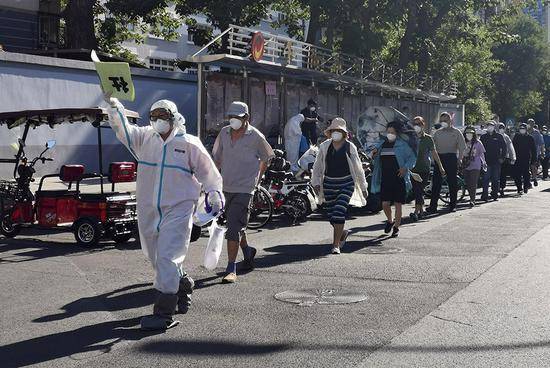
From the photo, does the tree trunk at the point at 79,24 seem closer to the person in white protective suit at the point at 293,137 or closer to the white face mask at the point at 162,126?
the person in white protective suit at the point at 293,137

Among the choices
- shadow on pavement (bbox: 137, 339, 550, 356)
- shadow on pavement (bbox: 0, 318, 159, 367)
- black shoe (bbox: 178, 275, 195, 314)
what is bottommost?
shadow on pavement (bbox: 0, 318, 159, 367)

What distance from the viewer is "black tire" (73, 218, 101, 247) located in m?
11.7

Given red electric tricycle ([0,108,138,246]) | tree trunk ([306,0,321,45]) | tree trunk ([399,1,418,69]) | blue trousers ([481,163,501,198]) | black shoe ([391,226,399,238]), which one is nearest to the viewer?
red electric tricycle ([0,108,138,246])

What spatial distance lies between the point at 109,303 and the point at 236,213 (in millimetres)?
1852

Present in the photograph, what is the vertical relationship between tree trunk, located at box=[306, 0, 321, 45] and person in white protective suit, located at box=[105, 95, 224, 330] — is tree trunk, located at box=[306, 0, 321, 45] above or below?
above

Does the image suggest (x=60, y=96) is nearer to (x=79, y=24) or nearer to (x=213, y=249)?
(x=79, y=24)

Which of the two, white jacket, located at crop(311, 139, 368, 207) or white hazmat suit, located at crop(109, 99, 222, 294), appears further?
white jacket, located at crop(311, 139, 368, 207)

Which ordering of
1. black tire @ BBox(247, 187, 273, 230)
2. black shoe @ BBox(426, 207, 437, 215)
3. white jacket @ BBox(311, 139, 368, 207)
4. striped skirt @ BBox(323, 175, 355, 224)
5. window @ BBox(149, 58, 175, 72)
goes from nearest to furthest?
striped skirt @ BBox(323, 175, 355, 224), white jacket @ BBox(311, 139, 368, 207), black tire @ BBox(247, 187, 273, 230), black shoe @ BBox(426, 207, 437, 215), window @ BBox(149, 58, 175, 72)

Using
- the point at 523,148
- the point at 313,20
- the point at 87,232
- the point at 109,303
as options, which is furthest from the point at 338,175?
the point at 313,20

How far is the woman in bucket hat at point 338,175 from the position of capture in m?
11.1

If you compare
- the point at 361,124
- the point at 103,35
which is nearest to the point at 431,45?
the point at 103,35

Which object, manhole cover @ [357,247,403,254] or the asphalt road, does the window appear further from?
manhole cover @ [357,247,403,254]

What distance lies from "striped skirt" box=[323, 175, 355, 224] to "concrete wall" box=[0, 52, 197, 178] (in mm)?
11952

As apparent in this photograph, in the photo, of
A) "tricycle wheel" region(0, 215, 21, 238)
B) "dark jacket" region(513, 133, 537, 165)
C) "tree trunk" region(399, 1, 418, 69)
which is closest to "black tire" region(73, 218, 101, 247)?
"tricycle wheel" region(0, 215, 21, 238)
